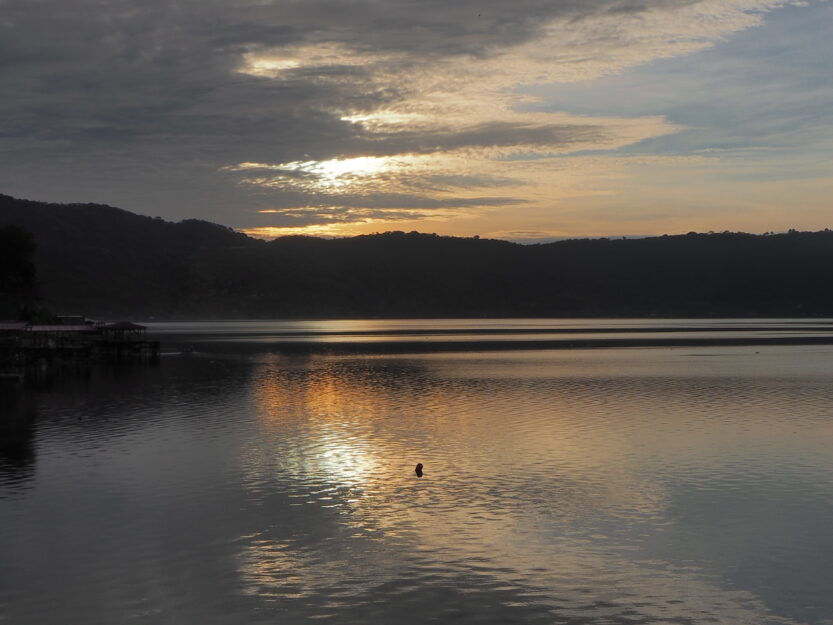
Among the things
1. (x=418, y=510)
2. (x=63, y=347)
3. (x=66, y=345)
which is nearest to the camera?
(x=418, y=510)

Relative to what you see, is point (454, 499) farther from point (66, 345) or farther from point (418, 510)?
point (66, 345)

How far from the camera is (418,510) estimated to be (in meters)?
25.0

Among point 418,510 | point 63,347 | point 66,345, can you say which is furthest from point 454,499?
point 66,345

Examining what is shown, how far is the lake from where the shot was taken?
17.5 m

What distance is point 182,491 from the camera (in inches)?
1096

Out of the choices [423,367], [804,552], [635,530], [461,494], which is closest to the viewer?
[804,552]

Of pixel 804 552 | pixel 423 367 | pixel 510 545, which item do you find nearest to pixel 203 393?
pixel 423 367

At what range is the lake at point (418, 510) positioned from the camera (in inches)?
691

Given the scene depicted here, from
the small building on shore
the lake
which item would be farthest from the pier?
the lake

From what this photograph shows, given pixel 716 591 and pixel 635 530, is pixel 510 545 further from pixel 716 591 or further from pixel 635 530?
pixel 716 591

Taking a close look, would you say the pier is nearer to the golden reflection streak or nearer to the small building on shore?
the small building on shore

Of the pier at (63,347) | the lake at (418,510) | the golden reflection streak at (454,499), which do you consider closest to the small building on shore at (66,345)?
the pier at (63,347)

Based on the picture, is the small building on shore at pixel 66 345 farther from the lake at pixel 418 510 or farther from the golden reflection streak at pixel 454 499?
the golden reflection streak at pixel 454 499

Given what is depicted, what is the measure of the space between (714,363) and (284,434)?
60.0 m
